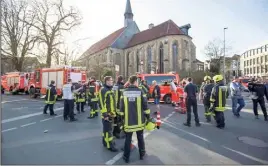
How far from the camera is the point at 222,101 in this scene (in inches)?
275

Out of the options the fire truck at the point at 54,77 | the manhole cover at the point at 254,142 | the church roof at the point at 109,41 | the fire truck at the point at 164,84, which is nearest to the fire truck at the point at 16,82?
the fire truck at the point at 54,77

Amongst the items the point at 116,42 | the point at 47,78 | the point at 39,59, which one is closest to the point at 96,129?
the point at 47,78

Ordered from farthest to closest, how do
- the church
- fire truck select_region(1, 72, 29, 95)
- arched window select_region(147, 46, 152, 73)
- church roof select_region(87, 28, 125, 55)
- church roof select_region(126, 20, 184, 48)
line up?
church roof select_region(87, 28, 125, 55)
arched window select_region(147, 46, 152, 73)
church roof select_region(126, 20, 184, 48)
the church
fire truck select_region(1, 72, 29, 95)

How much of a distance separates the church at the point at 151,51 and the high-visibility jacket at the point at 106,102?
28.9 metres

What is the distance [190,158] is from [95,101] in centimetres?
609

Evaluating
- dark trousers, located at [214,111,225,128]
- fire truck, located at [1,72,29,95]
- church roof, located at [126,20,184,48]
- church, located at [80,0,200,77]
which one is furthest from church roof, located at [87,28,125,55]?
dark trousers, located at [214,111,225,128]

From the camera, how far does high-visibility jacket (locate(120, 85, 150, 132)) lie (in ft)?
13.8

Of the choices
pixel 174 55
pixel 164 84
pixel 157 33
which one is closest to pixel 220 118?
pixel 164 84

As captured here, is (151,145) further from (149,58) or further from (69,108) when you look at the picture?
(149,58)

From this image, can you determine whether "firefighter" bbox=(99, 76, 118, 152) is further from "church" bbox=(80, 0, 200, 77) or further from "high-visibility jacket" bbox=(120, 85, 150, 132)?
"church" bbox=(80, 0, 200, 77)

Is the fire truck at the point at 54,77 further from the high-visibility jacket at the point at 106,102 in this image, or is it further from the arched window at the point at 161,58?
the arched window at the point at 161,58

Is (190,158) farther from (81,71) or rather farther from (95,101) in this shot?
(81,71)

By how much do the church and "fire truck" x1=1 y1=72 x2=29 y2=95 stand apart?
38.8ft

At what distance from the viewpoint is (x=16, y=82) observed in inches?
915
